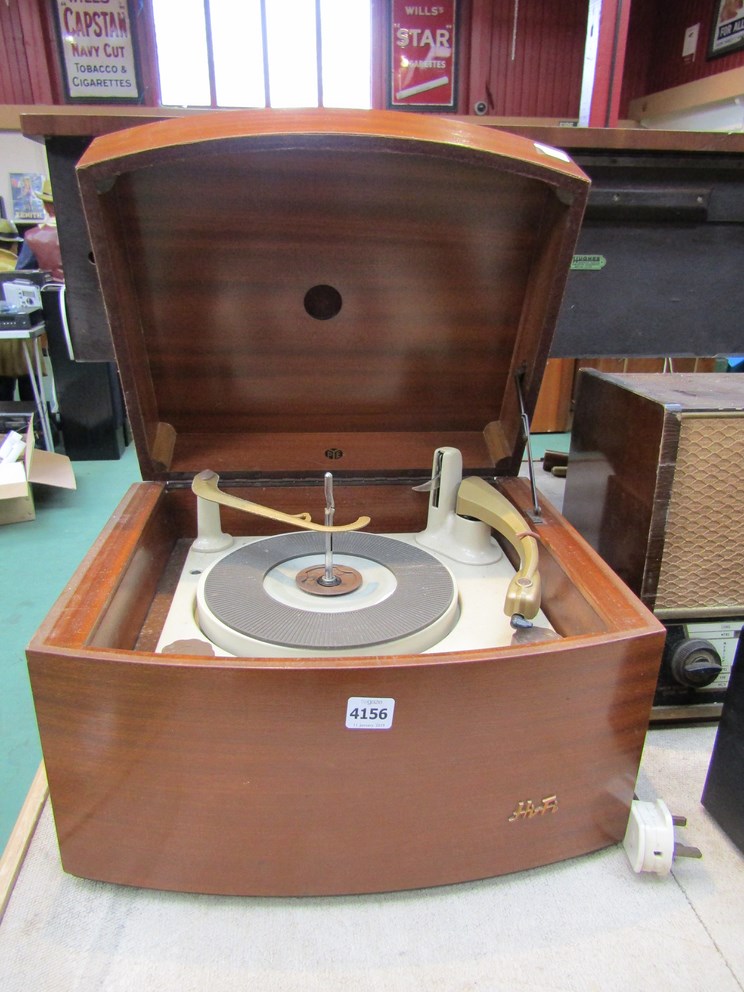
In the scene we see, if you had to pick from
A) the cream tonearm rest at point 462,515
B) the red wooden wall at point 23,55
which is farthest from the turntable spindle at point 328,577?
the red wooden wall at point 23,55

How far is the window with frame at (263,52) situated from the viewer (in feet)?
19.3

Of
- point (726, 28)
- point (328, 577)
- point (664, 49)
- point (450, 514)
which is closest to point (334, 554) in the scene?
point (328, 577)

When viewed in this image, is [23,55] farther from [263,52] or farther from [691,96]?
[691,96]

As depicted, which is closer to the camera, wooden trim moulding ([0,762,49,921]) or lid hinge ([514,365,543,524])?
wooden trim moulding ([0,762,49,921])

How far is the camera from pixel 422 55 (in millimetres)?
5816

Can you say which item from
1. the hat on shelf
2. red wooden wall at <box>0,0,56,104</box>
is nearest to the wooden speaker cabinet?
the hat on shelf

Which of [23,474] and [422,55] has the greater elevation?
[422,55]

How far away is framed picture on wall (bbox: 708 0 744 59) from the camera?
5.08 meters

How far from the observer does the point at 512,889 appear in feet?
2.27

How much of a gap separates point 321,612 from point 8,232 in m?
5.76

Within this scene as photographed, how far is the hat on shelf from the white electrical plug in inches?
222

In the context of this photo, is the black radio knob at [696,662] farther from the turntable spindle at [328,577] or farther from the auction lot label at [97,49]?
the auction lot label at [97,49]

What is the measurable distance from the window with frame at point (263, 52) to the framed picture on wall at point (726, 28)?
2.88 metres

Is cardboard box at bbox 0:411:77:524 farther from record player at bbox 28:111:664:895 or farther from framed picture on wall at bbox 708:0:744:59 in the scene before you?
framed picture on wall at bbox 708:0:744:59
